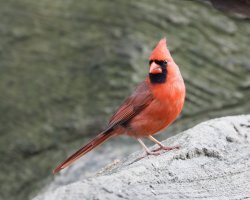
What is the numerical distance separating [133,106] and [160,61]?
31cm

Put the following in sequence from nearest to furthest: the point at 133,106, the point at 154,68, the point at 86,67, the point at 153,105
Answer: the point at 154,68 → the point at 153,105 → the point at 133,106 → the point at 86,67

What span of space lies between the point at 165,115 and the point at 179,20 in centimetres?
218

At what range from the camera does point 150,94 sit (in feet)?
10.4

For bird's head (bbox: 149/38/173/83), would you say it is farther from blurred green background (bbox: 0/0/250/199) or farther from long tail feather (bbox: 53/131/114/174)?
blurred green background (bbox: 0/0/250/199)

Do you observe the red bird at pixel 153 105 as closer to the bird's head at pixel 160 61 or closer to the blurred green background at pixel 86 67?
the bird's head at pixel 160 61

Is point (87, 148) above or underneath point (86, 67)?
above

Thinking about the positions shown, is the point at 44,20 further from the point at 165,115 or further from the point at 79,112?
the point at 165,115

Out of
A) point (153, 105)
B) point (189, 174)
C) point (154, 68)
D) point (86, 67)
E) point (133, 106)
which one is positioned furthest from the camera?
point (86, 67)

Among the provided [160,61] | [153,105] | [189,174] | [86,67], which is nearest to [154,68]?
[160,61]

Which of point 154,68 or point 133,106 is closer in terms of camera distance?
point 154,68

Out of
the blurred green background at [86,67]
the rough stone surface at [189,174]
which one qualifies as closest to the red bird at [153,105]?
the rough stone surface at [189,174]

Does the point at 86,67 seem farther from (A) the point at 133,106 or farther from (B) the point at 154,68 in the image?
(B) the point at 154,68

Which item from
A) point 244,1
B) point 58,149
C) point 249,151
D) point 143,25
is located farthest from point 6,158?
point 244,1

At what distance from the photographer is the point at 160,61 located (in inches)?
121
